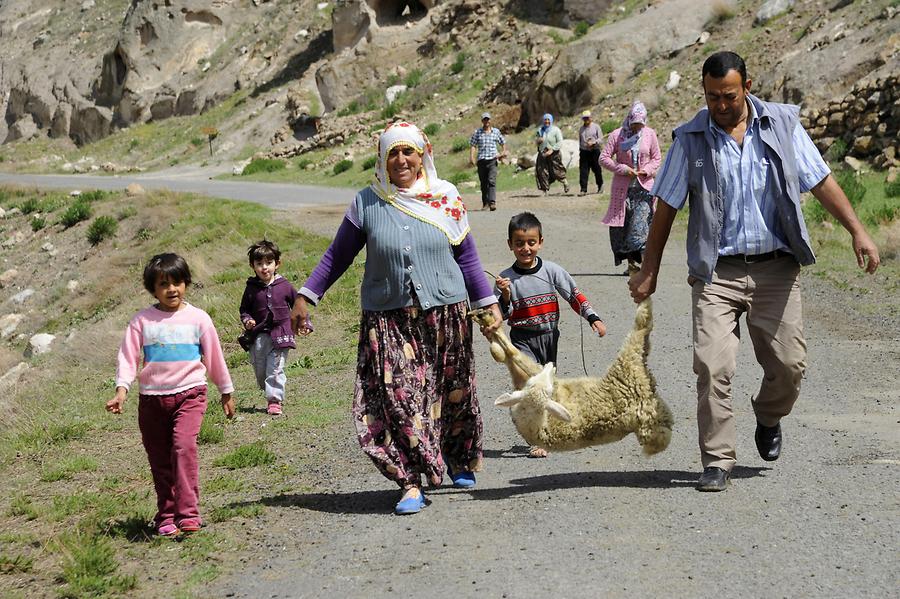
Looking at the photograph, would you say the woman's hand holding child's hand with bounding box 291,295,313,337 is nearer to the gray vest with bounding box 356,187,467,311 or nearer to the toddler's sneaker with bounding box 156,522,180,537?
the gray vest with bounding box 356,187,467,311

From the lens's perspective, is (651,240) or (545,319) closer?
(651,240)

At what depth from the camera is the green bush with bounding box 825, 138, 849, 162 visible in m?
20.0

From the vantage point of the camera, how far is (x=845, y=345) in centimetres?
978

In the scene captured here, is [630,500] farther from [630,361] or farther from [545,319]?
[545,319]

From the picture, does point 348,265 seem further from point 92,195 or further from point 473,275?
point 92,195

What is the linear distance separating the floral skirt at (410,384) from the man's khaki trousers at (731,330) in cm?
121

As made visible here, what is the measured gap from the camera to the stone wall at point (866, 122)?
1927 centimetres

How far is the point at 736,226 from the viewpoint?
17.6 feet

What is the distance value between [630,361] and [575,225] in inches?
507

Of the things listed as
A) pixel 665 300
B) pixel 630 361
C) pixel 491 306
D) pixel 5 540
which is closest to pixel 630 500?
pixel 630 361

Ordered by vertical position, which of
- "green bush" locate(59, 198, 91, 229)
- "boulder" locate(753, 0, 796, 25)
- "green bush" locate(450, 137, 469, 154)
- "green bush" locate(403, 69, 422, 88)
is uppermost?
"green bush" locate(403, 69, 422, 88)

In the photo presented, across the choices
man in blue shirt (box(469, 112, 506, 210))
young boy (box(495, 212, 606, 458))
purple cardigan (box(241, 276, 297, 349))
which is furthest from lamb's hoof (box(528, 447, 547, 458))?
man in blue shirt (box(469, 112, 506, 210))

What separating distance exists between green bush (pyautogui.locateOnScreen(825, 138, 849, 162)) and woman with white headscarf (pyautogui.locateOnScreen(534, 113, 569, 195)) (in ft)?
17.2

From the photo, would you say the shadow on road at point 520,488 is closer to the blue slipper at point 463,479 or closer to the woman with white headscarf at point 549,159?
the blue slipper at point 463,479
